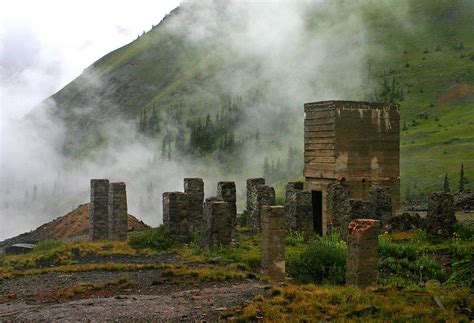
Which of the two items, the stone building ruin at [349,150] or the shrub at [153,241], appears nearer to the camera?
the shrub at [153,241]

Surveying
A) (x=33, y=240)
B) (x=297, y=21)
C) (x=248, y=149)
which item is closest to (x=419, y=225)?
(x=33, y=240)

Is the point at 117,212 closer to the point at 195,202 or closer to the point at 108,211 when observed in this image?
the point at 108,211

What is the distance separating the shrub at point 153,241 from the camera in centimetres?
2467

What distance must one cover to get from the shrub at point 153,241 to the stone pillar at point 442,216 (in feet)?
32.9

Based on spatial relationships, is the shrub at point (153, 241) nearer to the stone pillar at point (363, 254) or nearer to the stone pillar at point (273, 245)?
the stone pillar at point (273, 245)

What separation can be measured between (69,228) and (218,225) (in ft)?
56.8

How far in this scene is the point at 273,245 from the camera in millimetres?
16953

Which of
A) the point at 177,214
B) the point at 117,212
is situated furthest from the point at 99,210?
the point at 177,214

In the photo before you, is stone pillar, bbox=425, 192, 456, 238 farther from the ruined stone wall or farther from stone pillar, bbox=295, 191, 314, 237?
the ruined stone wall

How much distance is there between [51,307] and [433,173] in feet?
158

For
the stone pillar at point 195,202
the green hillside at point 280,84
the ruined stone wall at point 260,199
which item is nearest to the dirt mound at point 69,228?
the stone pillar at point 195,202

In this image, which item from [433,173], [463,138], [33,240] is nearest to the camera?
[33,240]

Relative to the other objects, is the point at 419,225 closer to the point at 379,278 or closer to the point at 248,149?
the point at 379,278

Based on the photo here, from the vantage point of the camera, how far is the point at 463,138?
214 ft
